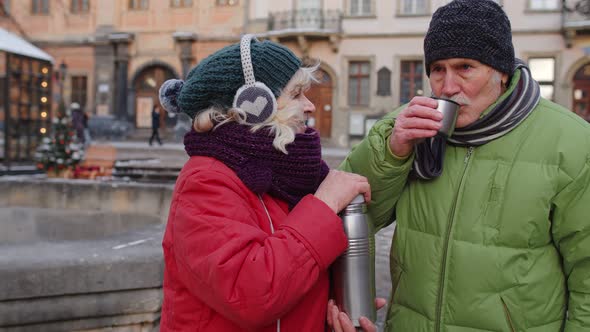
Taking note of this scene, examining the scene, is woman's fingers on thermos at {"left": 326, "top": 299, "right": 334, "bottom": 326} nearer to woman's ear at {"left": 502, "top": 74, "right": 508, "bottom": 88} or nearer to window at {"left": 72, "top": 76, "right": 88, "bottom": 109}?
woman's ear at {"left": 502, "top": 74, "right": 508, "bottom": 88}

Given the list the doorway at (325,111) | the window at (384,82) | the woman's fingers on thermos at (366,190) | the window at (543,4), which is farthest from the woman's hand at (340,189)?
the window at (543,4)

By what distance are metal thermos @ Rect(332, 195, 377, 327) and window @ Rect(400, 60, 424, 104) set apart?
21703 mm

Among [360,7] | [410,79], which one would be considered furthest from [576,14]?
[360,7]

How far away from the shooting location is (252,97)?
4.68ft

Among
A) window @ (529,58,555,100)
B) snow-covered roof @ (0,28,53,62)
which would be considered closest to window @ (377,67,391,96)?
window @ (529,58,555,100)

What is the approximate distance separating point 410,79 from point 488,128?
861 inches

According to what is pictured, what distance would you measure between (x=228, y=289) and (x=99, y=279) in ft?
3.59

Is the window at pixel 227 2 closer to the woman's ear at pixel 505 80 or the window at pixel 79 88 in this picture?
the window at pixel 79 88

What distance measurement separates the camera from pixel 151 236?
2867 mm

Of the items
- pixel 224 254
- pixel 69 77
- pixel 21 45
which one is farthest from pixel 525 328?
pixel 69 77

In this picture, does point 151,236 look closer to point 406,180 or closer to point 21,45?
point 406,180

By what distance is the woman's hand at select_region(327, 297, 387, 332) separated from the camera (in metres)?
1.48

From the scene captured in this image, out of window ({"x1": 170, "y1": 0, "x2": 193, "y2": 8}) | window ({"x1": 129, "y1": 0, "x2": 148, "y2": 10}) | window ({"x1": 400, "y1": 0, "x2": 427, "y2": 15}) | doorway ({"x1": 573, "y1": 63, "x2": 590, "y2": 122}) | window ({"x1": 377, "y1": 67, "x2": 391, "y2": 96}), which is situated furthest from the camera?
window ({"x1": 129, "y1": 0, "x2": 148, "y2": 10})

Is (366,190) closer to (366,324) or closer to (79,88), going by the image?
(366,324)
